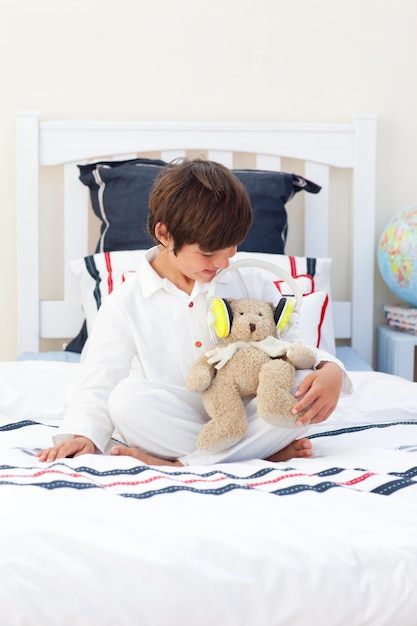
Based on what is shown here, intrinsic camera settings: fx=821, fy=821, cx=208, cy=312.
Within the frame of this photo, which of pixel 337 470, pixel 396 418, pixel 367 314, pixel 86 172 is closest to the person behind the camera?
pixel 337 470

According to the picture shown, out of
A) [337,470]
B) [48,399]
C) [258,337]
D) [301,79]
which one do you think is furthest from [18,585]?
[301,79]

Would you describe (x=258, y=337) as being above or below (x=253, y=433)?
above

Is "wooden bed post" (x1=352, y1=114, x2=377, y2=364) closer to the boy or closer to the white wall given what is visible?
the white wall

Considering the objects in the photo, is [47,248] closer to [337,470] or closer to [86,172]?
[86,172]

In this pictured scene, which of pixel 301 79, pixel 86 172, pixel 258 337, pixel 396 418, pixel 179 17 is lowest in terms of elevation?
pixel 396 418

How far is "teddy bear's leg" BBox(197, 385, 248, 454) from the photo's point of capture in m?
1.26

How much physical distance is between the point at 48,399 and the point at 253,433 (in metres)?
0.52

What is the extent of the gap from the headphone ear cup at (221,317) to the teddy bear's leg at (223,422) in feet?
0.30

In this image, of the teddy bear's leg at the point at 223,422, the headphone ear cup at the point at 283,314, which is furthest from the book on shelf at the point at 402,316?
the teddy bear's leg at the point at 223,422

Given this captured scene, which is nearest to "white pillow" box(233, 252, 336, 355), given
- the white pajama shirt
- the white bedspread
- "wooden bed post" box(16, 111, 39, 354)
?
the white pajama shirt

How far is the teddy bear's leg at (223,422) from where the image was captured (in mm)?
1264

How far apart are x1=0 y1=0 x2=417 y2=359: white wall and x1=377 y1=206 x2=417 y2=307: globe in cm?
29

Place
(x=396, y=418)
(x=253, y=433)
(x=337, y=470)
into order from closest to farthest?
(x=337, y=470) < (x=253, y=433) < (x=396, y=418)

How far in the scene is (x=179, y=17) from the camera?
2.37 m
